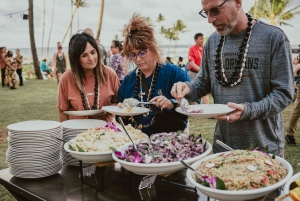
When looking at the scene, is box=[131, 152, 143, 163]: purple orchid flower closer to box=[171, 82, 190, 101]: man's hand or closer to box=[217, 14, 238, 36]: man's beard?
box=[171, 82, 190, 101]: man's hand

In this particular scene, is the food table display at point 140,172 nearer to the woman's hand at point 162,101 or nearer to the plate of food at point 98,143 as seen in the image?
the plate of food at point 98,143

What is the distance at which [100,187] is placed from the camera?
1.71 metres

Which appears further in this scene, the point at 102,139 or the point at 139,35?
the point at 139,35

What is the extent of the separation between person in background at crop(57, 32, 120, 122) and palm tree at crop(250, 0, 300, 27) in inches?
1132

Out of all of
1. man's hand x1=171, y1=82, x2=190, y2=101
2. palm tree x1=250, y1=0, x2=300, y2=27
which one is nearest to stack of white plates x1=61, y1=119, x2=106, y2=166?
man's hand x1=171, y1=82, x2=190, y2=101

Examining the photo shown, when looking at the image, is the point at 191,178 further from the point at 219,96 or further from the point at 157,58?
the point at 157,58

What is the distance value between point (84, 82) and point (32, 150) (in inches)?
34.8

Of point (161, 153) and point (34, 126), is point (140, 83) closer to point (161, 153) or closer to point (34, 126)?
point (34, 126)

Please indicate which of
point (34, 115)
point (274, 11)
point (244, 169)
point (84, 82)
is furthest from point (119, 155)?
point (274, 11)

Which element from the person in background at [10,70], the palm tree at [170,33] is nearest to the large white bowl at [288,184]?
the person in background at [10,70]

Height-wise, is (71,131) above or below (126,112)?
below

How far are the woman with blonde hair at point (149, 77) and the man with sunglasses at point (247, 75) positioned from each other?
29 centimetres

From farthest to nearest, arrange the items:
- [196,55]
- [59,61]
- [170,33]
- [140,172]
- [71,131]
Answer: [170,33], [59,61], [196,55], [71,131], [140,172]

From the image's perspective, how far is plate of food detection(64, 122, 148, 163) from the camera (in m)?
1.63
